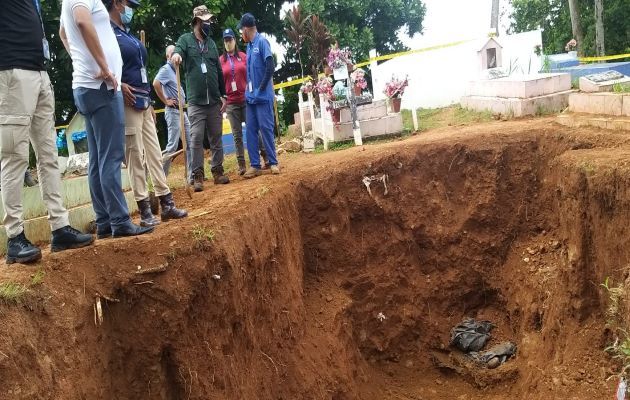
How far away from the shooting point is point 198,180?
7074 millimetres

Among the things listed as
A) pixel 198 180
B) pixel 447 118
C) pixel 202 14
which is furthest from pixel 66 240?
pixel 447 118

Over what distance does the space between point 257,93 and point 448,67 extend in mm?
8434

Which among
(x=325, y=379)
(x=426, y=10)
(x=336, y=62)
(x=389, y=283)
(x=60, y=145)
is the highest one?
(x=426, y=10)

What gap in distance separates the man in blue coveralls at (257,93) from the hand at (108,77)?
9.45 ft

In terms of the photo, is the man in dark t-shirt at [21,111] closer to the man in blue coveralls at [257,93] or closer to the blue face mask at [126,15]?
the blue face mask at [126,15]

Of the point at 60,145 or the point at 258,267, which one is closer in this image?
the point at 258,267

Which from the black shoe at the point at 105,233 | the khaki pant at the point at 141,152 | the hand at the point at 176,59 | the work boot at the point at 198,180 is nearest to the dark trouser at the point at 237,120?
the work boot at the point at 198,180

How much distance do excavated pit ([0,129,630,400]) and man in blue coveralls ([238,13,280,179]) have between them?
824 millimetres

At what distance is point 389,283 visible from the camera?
24.6 feet

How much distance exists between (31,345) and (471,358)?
16.9ft

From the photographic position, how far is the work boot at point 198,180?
703cm

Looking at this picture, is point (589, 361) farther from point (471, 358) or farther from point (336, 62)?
point (336, 62)

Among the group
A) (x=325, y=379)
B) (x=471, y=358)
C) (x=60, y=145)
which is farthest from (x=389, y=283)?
(x=60, y=145)

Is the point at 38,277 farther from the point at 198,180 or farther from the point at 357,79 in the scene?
the point at 357,79
